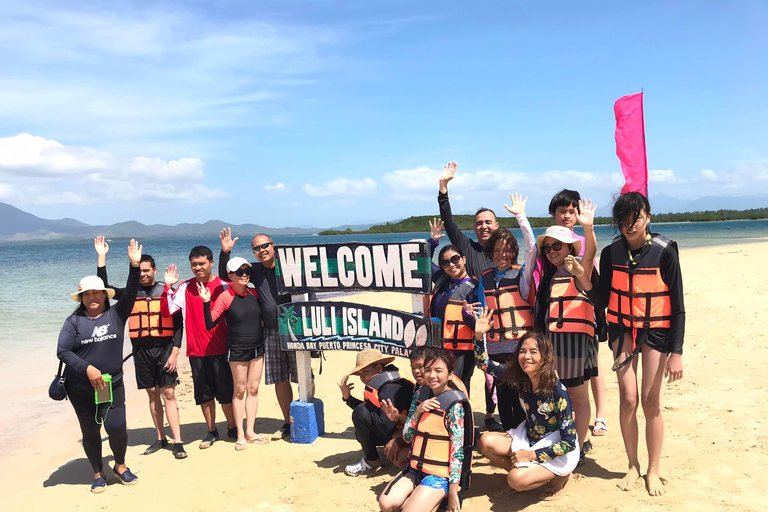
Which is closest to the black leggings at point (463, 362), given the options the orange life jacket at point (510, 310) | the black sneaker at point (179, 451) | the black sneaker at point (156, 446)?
the orange life jacket at point (510, 310)

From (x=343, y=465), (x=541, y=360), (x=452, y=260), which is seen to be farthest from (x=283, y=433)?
(x=541, y=360)

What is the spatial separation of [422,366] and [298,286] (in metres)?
2.17

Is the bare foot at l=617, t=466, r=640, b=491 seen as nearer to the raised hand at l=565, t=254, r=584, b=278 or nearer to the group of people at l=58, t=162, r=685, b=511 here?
the group of people at l=58, t=162, r=685, b=511

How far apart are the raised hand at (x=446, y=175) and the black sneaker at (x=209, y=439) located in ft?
12.7

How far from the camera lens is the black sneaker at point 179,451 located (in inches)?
219

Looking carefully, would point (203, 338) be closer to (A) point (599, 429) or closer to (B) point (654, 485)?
(A) point (599, 429)

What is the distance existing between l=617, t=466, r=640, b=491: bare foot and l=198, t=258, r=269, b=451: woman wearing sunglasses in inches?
148

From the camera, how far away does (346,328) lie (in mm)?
5707

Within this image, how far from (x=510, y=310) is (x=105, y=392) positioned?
382 cm

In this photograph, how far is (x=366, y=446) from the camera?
4.86 metres

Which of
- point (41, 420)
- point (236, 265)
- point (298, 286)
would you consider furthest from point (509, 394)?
point (41, 420)

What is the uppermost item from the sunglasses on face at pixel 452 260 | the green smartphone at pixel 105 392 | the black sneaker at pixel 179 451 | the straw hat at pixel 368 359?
the sunglasses on face at pixel 452 260

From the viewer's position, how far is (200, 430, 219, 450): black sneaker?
5.83 meters

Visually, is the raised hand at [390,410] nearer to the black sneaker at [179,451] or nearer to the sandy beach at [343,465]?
the sandy beach at [343,465]
